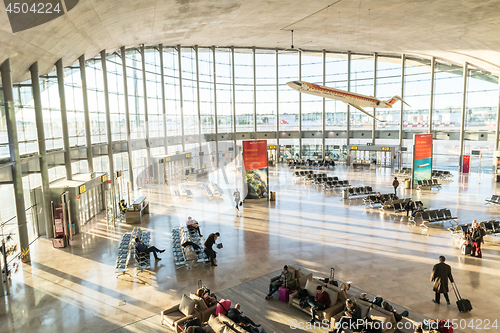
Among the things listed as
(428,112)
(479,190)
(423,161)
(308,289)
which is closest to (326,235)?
(308,289)

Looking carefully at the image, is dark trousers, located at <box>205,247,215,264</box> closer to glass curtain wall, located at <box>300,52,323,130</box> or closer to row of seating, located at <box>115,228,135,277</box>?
row of seating, located at <box>115,228,135,277</box>

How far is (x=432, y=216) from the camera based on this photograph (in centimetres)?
1356

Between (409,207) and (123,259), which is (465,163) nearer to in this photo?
(409,207)

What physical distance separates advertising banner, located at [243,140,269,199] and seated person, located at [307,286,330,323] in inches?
474

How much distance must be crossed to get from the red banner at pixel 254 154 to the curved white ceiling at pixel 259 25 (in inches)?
266

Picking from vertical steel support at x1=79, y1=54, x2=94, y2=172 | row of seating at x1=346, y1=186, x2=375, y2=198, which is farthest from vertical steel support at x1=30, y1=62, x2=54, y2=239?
row of seating at x1=346, y1=186, x2=375, y2=198

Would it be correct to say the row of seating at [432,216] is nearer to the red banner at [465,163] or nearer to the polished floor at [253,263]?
the polished floor at [253,263]

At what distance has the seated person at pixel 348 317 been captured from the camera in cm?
625

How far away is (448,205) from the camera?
54.9 ft

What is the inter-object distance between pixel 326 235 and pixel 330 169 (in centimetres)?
1963

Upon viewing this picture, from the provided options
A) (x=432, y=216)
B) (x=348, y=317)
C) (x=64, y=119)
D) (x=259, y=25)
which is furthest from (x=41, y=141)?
(x=432, y=216)

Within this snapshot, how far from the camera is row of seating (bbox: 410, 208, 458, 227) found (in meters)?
13.4

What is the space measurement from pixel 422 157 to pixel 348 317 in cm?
1735

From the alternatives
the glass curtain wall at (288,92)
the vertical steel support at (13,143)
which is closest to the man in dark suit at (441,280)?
the vertical steel support at (13,143)
